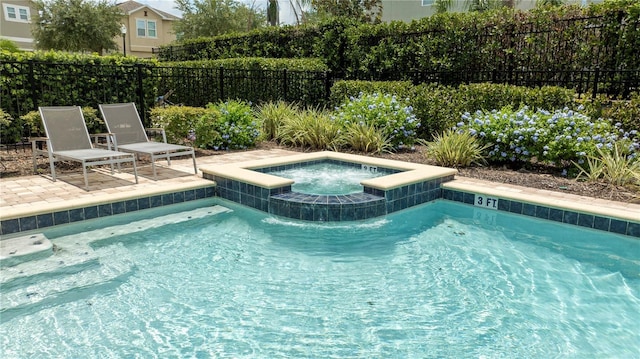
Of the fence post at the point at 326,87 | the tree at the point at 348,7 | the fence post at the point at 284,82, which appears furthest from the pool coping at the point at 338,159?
the tree at the point at 348,7

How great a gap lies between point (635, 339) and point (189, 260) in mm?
3908

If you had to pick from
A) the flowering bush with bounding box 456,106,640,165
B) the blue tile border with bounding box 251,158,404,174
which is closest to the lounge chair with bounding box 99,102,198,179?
the blue tile border with bounding box 251,158,404,174

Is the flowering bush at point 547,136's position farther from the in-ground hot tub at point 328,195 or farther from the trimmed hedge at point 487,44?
the trimmed hedge at point 487,44

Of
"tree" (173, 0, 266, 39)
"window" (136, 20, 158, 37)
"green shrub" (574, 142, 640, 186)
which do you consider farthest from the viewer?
"window" (136, 20, 158, 37)

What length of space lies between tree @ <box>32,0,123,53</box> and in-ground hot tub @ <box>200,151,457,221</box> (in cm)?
2661

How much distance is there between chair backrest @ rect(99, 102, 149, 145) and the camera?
7.60 metres

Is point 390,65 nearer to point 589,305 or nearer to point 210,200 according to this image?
point 210,200

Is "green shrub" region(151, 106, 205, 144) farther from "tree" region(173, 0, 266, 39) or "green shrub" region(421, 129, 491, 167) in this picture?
"tree" region(173, 0, 266, 39)

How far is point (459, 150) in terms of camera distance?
7.80 metres

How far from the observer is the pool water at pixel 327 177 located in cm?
669

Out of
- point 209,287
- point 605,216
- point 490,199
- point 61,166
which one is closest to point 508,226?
point 490,199

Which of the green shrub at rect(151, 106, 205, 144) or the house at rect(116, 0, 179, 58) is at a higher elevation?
the house at rect(116, 0, 179, 58)

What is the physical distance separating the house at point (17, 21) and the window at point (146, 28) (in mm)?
7871

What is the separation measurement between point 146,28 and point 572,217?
41.2 m
